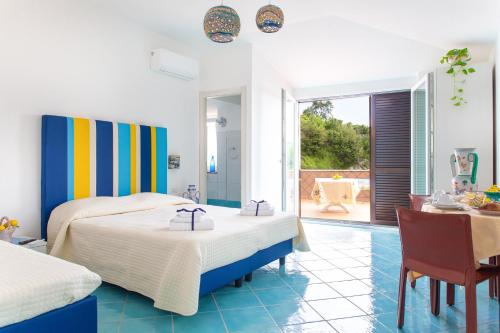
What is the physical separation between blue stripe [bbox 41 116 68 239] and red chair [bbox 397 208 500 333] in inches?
121

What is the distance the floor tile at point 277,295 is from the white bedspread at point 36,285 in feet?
4.59

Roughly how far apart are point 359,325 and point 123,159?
9.97 ft

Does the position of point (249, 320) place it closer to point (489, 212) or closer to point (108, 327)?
point (108, 327)

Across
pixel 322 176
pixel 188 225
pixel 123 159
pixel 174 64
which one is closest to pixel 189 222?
pixel 188 225

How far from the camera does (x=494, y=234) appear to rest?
1.94m

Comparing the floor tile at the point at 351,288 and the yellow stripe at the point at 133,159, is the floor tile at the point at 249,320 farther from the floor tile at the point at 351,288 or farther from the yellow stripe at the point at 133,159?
the yellow stripe at the point at 133,159

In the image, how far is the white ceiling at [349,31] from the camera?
370cm

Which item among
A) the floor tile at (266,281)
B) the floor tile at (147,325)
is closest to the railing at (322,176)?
the floor tile at (266,281)

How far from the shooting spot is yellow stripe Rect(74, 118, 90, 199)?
363cm

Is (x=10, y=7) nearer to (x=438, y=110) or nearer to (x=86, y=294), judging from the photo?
(x=86, y=294)

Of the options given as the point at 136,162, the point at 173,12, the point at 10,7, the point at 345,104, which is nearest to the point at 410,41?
the point at 173,12

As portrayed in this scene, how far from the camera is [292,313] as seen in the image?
246cm

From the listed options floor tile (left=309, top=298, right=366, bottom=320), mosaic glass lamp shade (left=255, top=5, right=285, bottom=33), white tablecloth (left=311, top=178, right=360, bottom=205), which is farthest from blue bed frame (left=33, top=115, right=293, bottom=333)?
white tablecloth (left=311, top=178, right=360, bottom=205)

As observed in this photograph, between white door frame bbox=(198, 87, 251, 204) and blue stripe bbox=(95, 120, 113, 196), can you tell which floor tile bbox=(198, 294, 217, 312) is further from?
white door frame bbox=(198, 87, 251, 204)
